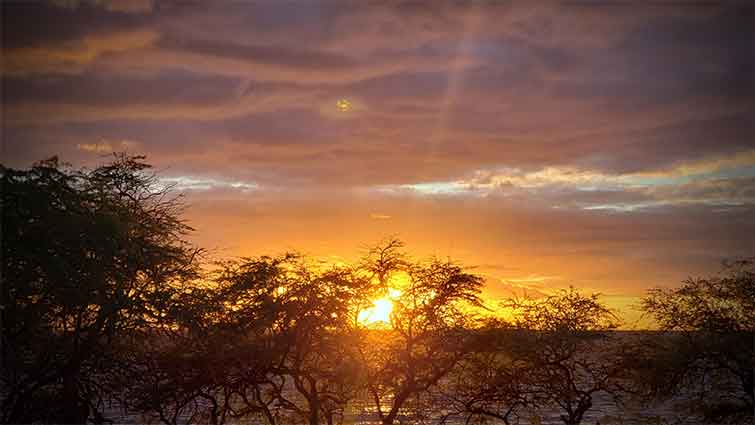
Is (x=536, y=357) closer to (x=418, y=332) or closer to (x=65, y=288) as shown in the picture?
(x=418, y=332)

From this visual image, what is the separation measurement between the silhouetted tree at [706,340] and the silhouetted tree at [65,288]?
18.3 metres

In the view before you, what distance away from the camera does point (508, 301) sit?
29.3 meters

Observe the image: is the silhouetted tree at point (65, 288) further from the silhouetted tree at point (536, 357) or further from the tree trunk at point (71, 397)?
the silhouetted tree at point (536, 357)

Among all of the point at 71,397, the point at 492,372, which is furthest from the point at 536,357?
the point at 71,397

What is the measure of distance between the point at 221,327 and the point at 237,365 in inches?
58.3

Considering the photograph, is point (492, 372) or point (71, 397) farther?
point (492, 372)

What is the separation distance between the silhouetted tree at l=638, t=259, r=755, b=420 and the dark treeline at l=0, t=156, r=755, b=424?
3.3 inches

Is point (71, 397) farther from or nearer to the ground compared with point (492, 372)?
nearer to the ground

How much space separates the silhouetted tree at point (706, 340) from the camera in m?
26.3

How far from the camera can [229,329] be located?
23.4 m

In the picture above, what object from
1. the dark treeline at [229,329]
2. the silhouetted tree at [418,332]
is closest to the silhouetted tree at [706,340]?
the dark treeline at [229,329]

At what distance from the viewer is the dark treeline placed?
22.7 metres

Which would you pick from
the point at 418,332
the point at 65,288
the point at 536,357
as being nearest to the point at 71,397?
the point at 65,288

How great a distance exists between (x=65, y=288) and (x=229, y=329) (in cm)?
520
